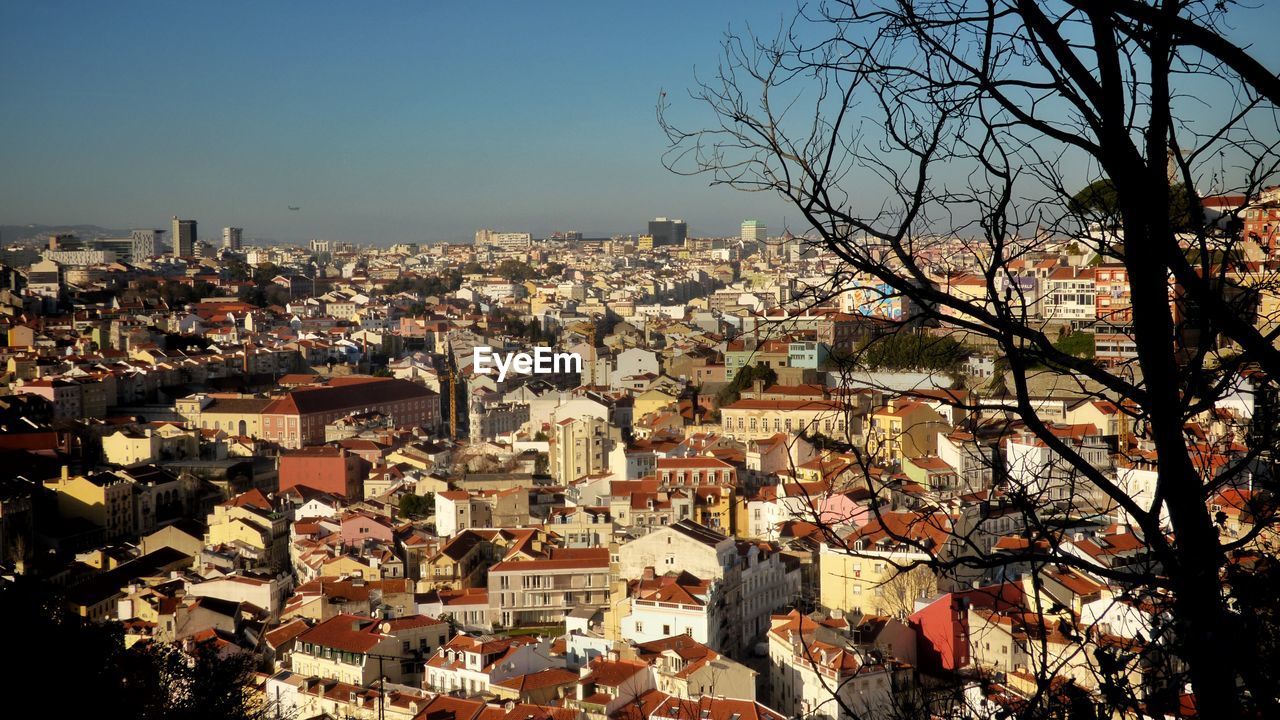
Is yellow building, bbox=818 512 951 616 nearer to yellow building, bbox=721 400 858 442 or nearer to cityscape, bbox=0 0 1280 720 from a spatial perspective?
cityscape, bbox=0 0 1280 720

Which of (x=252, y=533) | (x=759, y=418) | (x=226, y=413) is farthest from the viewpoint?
(x=226, y=413)

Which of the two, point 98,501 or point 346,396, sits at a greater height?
point 346,396

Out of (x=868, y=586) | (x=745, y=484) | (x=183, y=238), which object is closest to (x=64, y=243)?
(x=183, y=238)

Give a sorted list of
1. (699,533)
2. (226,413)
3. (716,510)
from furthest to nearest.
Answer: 1. (226,413)
2. (716,510)
3. (699,533)

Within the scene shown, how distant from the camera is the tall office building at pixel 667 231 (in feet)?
211

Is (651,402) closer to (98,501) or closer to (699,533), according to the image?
(98,501)

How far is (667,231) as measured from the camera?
212 feet

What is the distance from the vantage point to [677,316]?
99.9 ft

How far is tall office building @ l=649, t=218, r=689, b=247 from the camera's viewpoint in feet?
211

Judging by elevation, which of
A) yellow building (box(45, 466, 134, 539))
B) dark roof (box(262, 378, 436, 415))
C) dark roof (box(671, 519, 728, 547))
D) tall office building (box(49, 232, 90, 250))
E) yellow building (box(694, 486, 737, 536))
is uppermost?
tall office building (box(49, 232, 90, 250))

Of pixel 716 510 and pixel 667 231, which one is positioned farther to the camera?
pixel 667 231

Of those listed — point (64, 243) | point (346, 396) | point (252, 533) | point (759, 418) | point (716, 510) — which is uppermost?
point (64, 243)

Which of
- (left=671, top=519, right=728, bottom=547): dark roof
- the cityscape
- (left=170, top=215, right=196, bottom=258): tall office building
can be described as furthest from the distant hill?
(left=671, top=519, right=728, bottom=547): dark roof

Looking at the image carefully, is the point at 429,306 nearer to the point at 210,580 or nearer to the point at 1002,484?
the point at 210,580
